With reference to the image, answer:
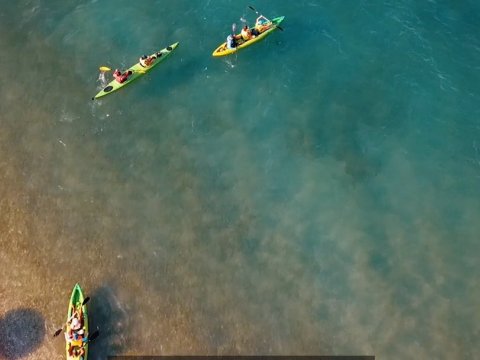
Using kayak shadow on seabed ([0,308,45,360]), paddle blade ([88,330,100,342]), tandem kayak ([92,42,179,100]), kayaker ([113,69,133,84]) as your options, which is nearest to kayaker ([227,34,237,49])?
tandem kayak ([92,42,179,100])

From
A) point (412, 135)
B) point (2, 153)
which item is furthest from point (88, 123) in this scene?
point (412, 135)

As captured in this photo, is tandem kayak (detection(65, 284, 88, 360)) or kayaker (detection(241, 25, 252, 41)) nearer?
tandem kayak (detection(65, 284, 88, 360))

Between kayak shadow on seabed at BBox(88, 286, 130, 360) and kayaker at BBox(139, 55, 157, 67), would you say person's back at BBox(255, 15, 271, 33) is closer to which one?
kayaker at BBox(139, 55, 157, 67)

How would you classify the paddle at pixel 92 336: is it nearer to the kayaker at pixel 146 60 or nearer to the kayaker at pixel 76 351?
the kayaker at pixel 76 351

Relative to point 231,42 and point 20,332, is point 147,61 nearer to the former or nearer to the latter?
point 231,42

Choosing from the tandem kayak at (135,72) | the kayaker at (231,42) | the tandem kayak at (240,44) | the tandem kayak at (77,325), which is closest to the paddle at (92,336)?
the tandem kayak at (77,325)

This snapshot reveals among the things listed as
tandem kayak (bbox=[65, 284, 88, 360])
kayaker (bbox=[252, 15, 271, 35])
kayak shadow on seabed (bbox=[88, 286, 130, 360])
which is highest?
kayaker (bbox=[252, 15, 271, 35])
